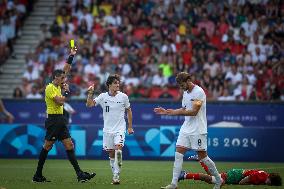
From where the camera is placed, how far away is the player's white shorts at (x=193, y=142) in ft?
50.7

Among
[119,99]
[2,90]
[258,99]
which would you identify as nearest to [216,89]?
[258,99]

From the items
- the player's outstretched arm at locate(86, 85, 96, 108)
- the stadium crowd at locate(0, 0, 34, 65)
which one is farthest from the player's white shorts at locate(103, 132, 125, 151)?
the stadium crowd at locate(0, 0, 34, 65)

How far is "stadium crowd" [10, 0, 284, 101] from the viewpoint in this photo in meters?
30.3

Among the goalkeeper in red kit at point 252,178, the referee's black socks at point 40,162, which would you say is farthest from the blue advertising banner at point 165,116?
the goalkeeper in red kit at point 252,178

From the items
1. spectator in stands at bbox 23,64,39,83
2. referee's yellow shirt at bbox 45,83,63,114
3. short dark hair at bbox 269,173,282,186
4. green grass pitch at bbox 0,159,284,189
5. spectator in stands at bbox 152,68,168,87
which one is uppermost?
spectator in stands at bbox 23,64,39,83

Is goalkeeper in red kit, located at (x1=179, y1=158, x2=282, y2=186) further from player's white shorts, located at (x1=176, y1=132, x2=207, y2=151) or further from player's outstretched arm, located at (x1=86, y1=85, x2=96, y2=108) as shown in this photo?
player's outstretched arm, located at (x1=86, y1=85, x2=96, y2=108)

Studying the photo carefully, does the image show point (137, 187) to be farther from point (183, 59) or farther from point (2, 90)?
point (2, 90)

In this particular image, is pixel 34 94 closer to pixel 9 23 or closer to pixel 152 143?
pixel 9 23

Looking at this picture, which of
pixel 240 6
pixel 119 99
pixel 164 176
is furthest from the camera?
pixel 240 6

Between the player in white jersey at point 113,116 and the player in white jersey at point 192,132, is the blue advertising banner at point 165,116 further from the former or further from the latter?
the player in white jersey at point 192,132

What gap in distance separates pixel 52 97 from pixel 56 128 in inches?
27.6

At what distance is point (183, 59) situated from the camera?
31.3m

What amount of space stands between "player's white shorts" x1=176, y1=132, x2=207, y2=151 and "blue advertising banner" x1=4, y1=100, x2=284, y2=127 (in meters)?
13.6

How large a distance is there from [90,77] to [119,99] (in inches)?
522
